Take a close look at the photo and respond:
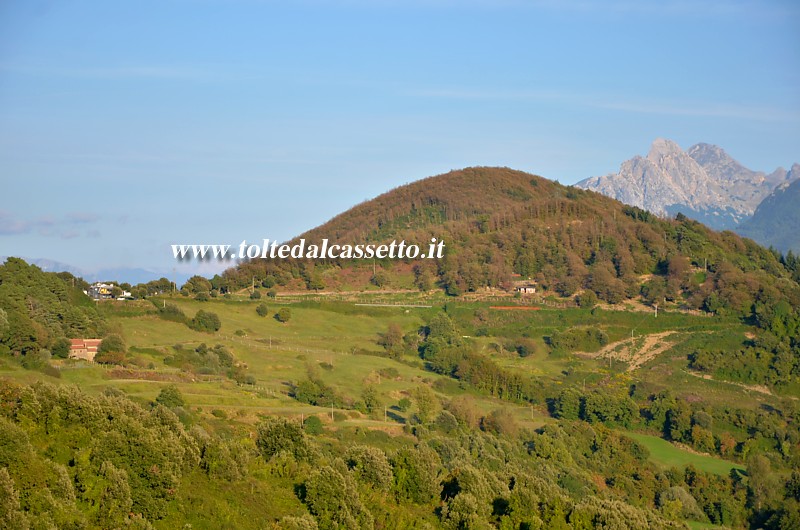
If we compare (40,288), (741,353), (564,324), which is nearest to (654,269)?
(564,324)

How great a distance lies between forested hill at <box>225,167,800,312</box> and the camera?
404 feet

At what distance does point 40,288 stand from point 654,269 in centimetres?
7322

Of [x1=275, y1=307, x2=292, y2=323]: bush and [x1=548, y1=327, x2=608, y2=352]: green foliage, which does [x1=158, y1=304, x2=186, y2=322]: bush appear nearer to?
[x1=275, y1=307, x2=292, y2=323]: bush

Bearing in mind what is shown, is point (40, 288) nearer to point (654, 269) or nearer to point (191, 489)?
point (191, 489)

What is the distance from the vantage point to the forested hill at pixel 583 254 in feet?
404

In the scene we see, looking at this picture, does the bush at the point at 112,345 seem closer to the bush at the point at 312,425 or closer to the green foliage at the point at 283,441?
the bush at the point at 312,425

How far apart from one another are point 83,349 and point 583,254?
249 feet

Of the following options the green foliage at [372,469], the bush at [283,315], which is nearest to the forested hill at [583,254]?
the bush at [283,315]

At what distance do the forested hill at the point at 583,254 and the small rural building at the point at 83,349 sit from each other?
51.7m

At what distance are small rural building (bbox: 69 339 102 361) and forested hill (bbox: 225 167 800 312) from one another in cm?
5165

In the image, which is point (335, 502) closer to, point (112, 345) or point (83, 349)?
point (112, 345)

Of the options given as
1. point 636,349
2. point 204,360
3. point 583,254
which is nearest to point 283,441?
point 204,360

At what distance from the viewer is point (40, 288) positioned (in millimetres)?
92688

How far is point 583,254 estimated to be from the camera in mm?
139125
